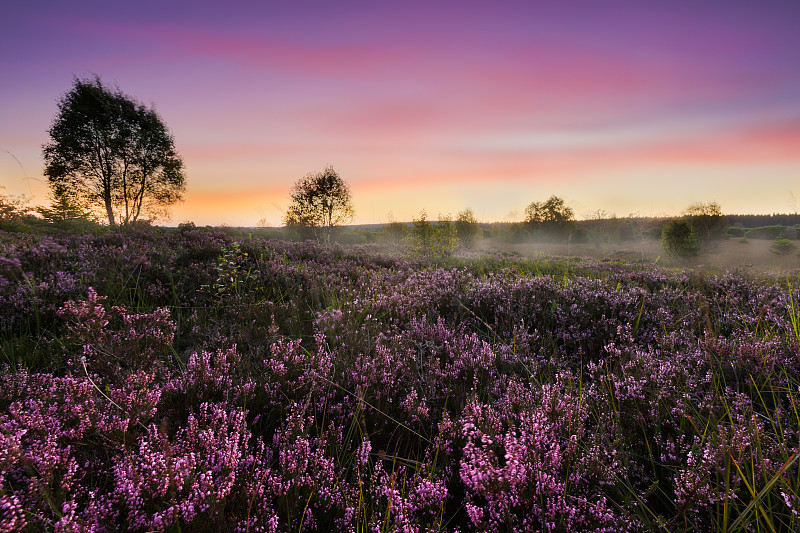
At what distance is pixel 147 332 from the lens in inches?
104

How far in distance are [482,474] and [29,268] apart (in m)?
6.67

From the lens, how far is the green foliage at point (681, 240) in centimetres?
2908

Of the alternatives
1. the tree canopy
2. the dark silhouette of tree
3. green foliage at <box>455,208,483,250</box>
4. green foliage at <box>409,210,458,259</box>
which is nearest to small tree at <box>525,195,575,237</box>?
the tree canopy

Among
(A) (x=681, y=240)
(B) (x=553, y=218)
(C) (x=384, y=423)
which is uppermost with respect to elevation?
(B) (x=553, y=218)

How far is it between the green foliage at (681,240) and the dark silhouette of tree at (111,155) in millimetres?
52274

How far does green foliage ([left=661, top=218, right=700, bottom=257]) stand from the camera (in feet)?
95.4

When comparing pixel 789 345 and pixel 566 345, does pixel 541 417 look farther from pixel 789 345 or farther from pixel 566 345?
pixel 789 345

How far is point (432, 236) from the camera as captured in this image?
1947 cm

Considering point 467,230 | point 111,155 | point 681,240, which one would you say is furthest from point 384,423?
point 467,230

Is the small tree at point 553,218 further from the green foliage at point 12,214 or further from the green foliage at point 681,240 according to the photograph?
the green foliage at point 12,214

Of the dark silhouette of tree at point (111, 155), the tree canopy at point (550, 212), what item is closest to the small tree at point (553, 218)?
the tree canopy at point (550, 212)

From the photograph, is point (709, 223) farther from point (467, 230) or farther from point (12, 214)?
point (12, 214)

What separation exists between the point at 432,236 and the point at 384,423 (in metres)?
17.7

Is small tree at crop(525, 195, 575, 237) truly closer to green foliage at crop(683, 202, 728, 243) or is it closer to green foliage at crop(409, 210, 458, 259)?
green foliage at crop(683, 202, 728, 243)
